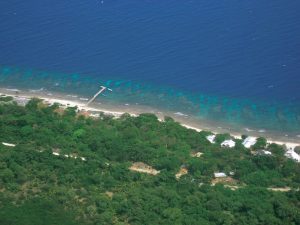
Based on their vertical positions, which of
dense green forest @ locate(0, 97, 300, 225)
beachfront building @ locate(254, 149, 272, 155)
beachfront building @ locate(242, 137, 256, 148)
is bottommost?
dense green forest @ locate(0, 97, 300, 225)

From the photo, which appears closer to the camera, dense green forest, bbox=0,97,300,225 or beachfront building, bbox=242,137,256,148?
dense green forest, bbox=0,97,300,225

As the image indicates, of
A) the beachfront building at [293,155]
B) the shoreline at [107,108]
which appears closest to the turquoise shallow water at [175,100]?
the shoreline at [107,108]

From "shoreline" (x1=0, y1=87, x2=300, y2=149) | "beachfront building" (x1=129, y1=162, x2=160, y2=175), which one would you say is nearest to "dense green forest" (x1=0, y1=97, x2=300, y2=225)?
"beachfront building" (x1=129, y1=162, x2=160, y2=175)

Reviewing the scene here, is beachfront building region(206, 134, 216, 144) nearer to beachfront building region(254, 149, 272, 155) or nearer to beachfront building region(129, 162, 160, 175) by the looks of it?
beachfront building region(254, 149, 272, 155)

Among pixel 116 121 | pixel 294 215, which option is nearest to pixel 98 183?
pixel 116 121

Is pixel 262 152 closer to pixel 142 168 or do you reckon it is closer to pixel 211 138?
pixel 211 138

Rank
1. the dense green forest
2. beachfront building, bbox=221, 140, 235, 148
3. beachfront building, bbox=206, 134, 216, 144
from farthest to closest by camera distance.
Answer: beachfront building, bbox=206, 134, 216, 144, beachfront building, bbox=221, 140, 235, 148, the dense green forest

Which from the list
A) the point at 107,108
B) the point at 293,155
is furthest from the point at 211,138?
the point at 107,108
